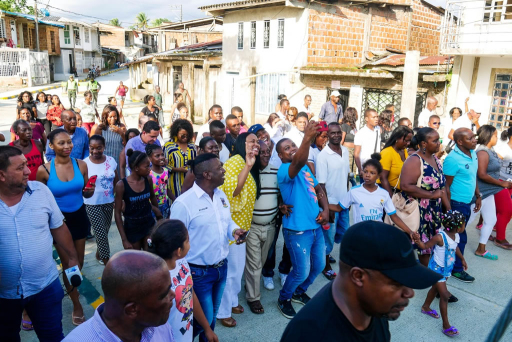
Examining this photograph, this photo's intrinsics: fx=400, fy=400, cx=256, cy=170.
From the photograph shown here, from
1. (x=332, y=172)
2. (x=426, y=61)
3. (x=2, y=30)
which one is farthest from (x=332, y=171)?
(x=2, y=30)

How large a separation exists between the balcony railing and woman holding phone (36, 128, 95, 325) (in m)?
9.52

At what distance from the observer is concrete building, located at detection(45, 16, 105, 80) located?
1599 inches

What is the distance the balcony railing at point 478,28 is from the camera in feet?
31.9

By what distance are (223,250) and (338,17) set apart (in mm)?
14585

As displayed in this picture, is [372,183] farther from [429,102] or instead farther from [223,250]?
[429,102]

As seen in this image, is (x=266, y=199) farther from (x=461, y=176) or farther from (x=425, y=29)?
(x=425, y=29)

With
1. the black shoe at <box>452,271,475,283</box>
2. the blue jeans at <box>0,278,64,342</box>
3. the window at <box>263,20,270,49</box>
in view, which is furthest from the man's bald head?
the window at <box>263,20,270,49</box>

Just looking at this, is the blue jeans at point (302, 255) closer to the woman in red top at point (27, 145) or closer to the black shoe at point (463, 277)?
the black shoe at point (463, 277)

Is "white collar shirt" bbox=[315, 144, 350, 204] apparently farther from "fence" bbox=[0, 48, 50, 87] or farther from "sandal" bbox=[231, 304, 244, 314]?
"fence" bbox=[0, 48, 50, 87]

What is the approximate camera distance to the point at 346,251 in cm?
165

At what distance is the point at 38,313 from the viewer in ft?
9.31

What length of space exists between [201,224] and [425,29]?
61.9 ft

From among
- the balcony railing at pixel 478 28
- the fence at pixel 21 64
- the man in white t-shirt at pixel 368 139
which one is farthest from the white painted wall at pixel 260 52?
the fence at pixel 21 64

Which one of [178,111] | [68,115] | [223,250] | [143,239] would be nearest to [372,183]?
[223,250]
